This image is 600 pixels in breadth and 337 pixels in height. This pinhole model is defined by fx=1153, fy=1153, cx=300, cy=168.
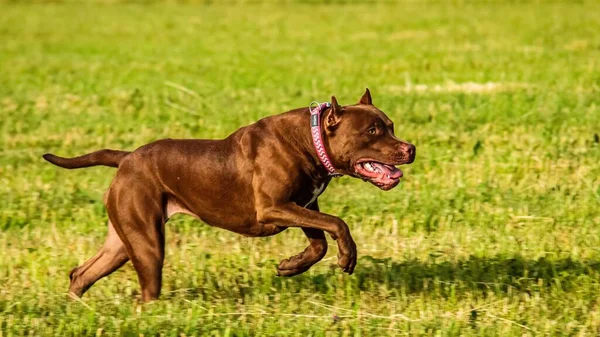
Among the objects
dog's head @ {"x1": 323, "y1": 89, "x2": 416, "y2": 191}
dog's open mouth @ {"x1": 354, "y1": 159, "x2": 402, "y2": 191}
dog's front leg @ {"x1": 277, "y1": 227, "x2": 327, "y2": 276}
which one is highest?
dog's head @ {"x1": 323, "y1": 89, "x2": 416, "y2": 191}

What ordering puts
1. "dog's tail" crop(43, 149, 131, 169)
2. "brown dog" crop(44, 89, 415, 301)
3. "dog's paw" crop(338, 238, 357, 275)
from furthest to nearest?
1. "dog's tail" crop(43, 149, 131, 169)
2. "brown dog" crop(44, 89, 415, 301)
3. "dog's paw" crop(338, 238, 357, 275)

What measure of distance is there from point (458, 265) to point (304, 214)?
151 centimetres

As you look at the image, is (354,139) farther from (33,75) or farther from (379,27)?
(379,27)

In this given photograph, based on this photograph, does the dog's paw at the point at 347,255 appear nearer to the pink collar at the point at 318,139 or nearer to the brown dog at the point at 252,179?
the brown dog at the point at 252,179

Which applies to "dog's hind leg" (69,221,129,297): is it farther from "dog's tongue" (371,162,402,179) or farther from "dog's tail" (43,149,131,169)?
"dog's tongue" (371,162,402,179)

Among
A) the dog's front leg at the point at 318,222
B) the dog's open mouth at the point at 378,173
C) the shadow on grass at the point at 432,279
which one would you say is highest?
the dog's open mouth at the point at 378,173

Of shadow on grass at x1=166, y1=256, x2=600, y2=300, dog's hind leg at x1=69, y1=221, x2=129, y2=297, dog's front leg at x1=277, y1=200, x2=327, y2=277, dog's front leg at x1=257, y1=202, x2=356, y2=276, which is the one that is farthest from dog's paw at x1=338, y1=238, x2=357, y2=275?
dog's hind leg at x1=69, y1=221, x2=129, y2=297

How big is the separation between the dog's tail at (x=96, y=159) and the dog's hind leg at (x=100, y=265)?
0.39 meters

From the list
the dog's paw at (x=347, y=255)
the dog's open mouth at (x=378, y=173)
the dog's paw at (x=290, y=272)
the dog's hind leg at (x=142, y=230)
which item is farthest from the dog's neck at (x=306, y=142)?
the dog's hind leg at (x=142, y=230)

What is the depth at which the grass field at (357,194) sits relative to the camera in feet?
21.8

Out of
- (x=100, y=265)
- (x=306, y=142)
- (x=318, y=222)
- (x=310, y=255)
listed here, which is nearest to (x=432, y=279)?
(x=310, y=255)

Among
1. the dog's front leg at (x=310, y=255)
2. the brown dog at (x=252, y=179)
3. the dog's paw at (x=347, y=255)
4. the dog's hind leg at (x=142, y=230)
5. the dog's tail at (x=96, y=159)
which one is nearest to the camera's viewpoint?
the dog's paw at (x=347, y=255)

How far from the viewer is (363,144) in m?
6.66

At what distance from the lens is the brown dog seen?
21.9 ft
